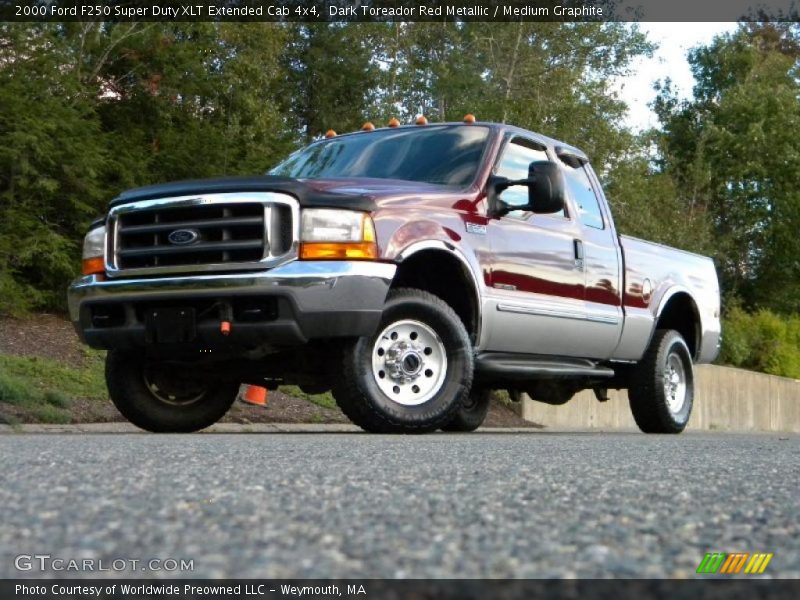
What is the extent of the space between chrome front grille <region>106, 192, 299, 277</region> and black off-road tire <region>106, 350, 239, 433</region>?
0.82 meters

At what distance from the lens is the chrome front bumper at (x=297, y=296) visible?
302 inches

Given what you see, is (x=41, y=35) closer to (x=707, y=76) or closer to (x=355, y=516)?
(x=355, y=516)

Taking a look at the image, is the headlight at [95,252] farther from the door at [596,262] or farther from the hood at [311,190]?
the door at [596,262]

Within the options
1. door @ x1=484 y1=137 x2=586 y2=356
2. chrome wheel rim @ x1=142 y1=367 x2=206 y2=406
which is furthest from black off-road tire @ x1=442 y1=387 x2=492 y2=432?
chrome wheel rim @ x1=142 y1=367 x2=206 y2=406

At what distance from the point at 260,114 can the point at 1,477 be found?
57.1 feet

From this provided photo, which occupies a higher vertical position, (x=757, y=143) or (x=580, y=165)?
(x=757, y=143)

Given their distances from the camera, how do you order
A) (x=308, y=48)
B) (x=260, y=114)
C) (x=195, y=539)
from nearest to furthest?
(x=195, y=539) → (x=260, y=114) → (x=308, y=48)

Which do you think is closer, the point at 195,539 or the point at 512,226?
the point at 195,539

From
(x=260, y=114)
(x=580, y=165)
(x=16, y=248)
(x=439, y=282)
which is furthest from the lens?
(x=260, y=114)

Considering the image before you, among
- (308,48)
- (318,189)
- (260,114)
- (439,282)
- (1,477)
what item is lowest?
(1,477)

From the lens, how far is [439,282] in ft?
29.0

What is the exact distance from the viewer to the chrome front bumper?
302 inches

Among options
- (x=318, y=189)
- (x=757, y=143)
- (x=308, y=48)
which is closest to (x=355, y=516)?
(x=318, y=189)

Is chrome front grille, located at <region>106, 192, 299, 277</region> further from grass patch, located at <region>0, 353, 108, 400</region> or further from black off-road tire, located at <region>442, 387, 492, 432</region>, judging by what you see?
black off-road tire, located at <region>442, 387, 492, 432</region>
